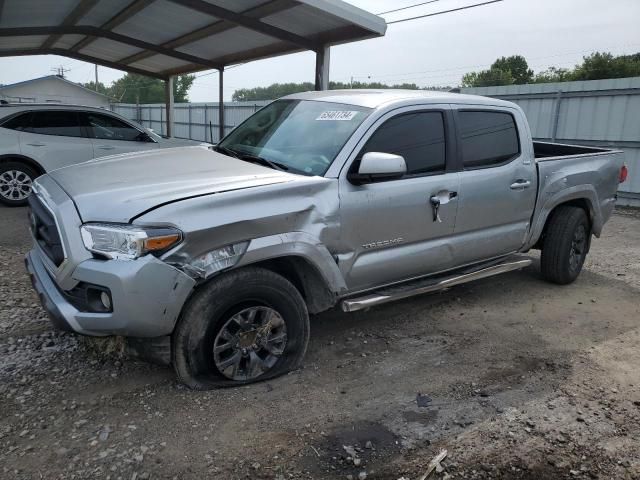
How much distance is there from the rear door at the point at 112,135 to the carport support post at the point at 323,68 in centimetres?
314

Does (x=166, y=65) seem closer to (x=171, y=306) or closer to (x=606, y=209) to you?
(x=606, y=209)

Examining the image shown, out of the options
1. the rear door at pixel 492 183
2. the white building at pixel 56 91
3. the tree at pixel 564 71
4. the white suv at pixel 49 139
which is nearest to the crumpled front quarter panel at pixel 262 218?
the rear door at pixel 492 183

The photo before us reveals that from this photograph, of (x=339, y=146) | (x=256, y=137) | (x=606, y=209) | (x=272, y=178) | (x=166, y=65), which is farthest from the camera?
(x=166, y=65)

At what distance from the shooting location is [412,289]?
4.12 metres

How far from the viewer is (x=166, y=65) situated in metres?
15.1

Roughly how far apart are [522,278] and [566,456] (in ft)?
11.0

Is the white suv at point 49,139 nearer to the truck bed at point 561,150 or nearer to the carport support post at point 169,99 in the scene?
the truck bed at point 561,150

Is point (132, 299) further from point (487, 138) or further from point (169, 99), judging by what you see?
point (169, 99)

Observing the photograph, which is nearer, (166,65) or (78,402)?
(78,402)

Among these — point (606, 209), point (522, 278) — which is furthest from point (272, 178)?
point (606, 209)

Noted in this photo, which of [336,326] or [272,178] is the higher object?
[272,178]

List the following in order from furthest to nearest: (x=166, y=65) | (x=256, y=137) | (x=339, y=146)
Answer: (x=166, y=65)
(x=256, y=137)
(x=339, y=146)

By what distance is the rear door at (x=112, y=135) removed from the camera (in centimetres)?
923

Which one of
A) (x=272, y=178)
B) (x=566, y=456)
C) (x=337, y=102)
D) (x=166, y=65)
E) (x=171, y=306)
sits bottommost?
(x=566, y=456)
